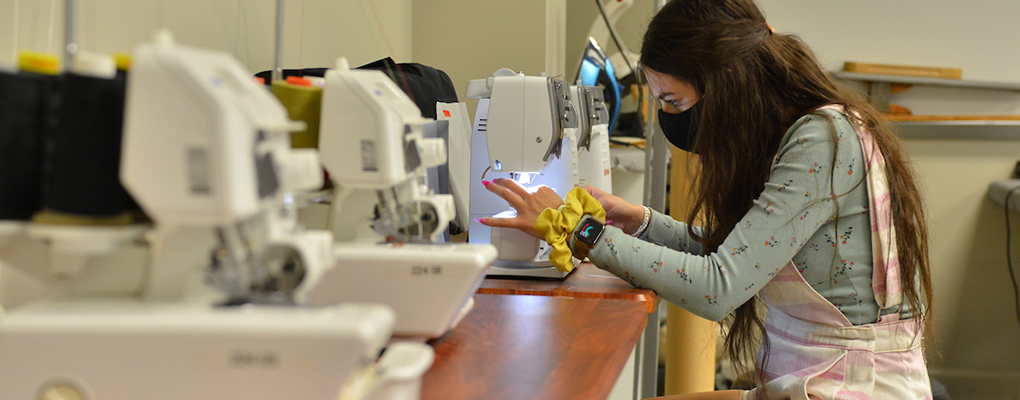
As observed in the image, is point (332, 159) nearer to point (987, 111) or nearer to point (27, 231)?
point (27, 231)

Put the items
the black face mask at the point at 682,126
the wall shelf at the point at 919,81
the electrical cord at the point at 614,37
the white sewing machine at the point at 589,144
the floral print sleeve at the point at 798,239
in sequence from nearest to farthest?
the floral print sleeve at the point at 798,239 → the black face mask at the point at 682,126 → the white sewing machine at the point at 589,144 → the electrical cord at the point at 614,37 → the wall shelf at the point at 919,81

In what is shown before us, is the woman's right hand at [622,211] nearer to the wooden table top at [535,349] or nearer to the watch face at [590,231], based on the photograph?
the watch face at [590,231]

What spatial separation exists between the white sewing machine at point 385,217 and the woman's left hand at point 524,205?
19.9 inches

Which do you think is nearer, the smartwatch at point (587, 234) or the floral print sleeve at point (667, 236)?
the smartwatch at point (587, 234)

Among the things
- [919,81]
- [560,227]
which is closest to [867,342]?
[560,227]

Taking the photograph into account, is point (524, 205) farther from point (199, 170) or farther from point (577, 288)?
point (199, 170)

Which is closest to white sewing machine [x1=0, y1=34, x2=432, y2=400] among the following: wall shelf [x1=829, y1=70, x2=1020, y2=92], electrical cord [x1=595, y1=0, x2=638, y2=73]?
electrical cord [x1=595, y1=0, x2=638, y2=73]

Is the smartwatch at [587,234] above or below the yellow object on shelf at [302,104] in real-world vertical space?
below

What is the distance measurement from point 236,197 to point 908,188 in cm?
122

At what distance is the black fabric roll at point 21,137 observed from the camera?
1.75 feet

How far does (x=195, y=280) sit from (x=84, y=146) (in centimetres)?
13

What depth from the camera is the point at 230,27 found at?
1413 mm

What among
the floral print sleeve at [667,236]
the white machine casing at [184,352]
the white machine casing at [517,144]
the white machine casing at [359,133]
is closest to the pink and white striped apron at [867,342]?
the floral print sleeve at [667,236]

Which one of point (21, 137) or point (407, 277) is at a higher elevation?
point (21, 137)
